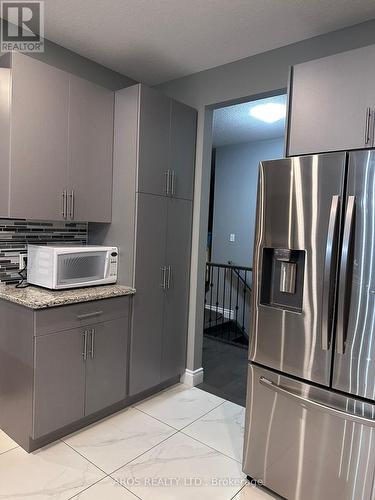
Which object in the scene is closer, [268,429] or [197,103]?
[268,429]

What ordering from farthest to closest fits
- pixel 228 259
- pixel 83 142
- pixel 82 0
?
pixel 228 259 < pixel 83 142 < pixel 82 0

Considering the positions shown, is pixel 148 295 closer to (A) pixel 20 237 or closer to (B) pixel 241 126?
(A) pixel 20 237

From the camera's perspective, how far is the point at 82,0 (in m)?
2.07

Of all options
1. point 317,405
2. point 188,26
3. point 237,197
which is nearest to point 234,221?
point 237,197

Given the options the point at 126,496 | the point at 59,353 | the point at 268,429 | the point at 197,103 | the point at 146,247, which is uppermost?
the point at 197,103

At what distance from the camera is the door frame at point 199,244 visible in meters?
Answer: 3.03

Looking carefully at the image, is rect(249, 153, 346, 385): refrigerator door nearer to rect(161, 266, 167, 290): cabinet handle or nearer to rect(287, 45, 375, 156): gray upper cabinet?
rect(287, 45, 375, 156): gray upper cabinet

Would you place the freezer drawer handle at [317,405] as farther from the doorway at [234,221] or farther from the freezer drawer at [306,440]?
the doorway at [234,221]

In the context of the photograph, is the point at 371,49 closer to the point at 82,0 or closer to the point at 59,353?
the point at 82,0

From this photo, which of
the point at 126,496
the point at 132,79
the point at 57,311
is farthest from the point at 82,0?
the point at 126,496

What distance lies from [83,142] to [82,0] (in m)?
0.85

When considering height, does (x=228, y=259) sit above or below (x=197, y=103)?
below

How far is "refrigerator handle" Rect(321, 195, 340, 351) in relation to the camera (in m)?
1.56

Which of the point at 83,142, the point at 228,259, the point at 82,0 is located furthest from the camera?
the point at 228,259
